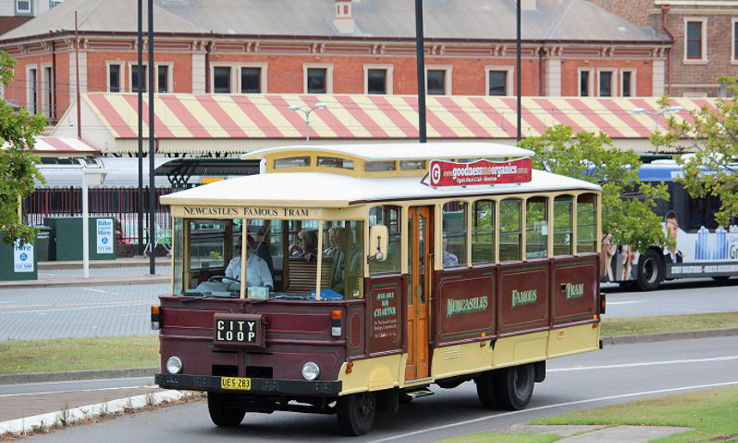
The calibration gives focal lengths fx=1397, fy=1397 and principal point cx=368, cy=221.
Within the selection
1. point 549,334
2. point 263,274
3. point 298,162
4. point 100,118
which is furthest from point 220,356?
point 100,118

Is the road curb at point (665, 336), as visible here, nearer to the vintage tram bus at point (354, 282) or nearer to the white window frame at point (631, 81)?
the vintage tram bus at point (354, 282)

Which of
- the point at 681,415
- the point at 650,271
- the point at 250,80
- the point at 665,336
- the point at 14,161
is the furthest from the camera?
the point at 250,80

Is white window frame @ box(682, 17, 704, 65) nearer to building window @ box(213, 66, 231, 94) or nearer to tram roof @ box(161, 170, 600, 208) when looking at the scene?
building window @ box(213, 66, 231, 94)

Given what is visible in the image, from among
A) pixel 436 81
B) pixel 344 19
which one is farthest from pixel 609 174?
pixel 436 81

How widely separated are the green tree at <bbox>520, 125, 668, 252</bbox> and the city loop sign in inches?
331

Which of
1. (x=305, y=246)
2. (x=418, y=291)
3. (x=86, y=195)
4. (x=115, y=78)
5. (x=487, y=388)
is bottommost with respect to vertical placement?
(x=487, y=388)

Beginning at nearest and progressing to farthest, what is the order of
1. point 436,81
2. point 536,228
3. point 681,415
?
point 681,415
point 536,228
point 436,81

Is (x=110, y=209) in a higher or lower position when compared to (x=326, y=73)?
lower

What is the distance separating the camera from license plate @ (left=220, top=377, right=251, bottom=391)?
13469 mm

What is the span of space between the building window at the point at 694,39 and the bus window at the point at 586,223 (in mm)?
63214

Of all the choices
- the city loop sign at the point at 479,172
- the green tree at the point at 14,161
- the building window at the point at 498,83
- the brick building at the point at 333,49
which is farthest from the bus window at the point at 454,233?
the building window at the point at 498,83

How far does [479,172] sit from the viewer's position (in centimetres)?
1548

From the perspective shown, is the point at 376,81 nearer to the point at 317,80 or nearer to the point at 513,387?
the point at 317,80

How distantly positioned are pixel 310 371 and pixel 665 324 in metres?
13.4
